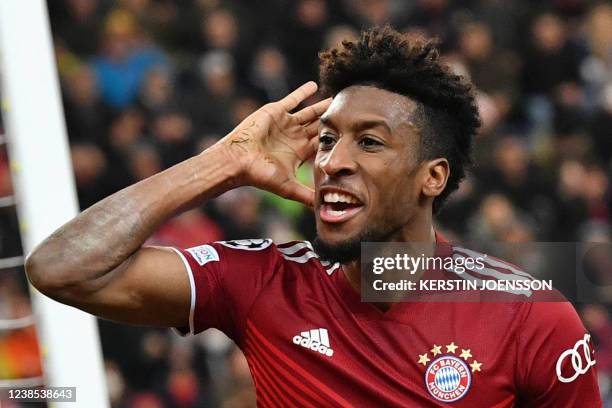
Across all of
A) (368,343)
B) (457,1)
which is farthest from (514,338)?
(457,1)

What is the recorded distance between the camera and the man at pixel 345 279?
3527 millimetres

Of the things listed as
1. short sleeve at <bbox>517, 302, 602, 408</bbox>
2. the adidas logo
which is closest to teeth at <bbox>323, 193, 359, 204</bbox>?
the adidas logo

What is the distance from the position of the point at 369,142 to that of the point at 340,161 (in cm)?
13

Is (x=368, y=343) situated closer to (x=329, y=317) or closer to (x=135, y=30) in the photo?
(x=329, y=317)

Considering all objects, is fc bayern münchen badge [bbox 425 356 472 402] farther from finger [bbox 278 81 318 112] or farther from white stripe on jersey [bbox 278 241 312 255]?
finger [bbox 278 81 318 112]

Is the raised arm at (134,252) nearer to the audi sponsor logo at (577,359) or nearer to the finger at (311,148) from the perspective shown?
the finger at (311,148)

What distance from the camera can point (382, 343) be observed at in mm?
3672

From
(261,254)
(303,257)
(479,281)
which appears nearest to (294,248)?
(303,257)

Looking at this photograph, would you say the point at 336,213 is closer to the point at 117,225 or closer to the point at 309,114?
the point at 309,114

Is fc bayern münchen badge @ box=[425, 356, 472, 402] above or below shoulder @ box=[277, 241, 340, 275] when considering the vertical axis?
below

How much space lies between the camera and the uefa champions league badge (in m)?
3.58

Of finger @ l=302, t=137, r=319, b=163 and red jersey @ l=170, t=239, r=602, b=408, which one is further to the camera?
finger @ l=302, t=137, r=319, b=163

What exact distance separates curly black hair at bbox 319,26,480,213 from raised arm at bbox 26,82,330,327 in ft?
1.56
